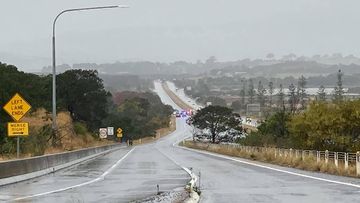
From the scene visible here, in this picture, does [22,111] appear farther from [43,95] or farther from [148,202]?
[43,95]

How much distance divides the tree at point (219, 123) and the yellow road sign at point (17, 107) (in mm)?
131000

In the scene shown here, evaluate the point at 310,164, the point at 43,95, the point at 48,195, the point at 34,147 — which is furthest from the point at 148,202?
the point at 43,95

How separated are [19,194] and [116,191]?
2631mm

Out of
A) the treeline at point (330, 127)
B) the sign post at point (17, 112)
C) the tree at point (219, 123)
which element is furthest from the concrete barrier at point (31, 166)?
the tree at point (219, 123)

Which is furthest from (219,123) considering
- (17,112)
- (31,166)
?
(31,166)

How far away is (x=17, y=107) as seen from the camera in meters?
26.6

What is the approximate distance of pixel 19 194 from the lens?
17297 millimetres

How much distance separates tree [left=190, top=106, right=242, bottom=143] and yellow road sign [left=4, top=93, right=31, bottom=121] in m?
131

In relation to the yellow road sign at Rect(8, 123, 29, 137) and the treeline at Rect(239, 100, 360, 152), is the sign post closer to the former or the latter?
the yellow road sign at Rect(8, 123, 29, 137)

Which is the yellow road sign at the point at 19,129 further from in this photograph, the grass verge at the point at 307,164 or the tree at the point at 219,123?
the tree at the point at 219,123

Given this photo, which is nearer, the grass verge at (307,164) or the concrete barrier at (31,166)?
the concrete barrier at (31,166)

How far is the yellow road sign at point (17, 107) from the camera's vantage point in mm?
26328

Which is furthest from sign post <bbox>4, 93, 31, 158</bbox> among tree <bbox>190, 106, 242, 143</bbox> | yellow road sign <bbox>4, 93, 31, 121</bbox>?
tree <bbox>190, 106, 242, 143</bbox>

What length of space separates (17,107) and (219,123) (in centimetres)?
13478
